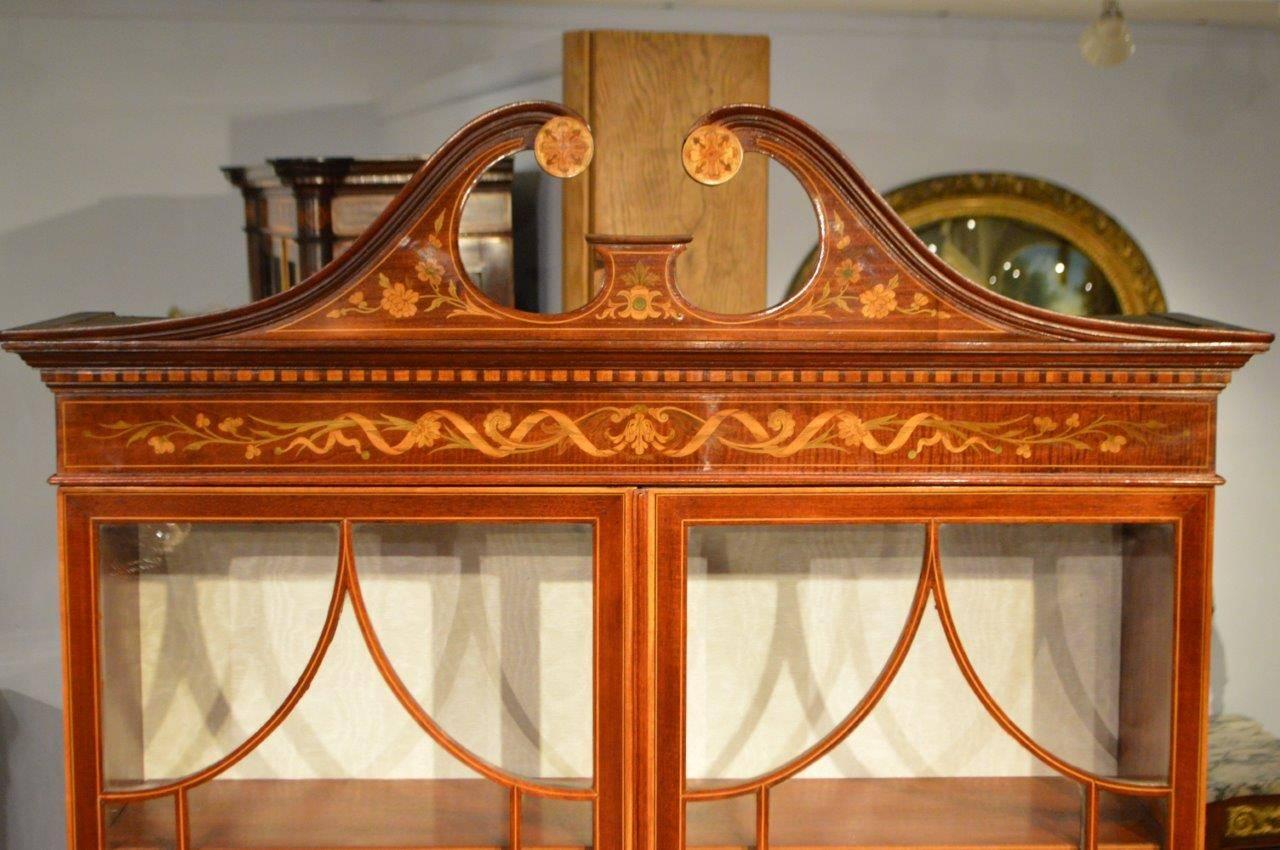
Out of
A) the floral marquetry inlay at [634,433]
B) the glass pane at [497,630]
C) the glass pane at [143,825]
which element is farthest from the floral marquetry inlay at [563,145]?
the glass pane at [143,825]

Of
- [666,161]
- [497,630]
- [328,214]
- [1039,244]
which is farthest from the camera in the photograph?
[1039,244]

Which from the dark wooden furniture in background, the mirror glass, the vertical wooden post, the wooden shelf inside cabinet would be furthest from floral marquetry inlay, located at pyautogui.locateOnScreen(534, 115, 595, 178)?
the mirror glass

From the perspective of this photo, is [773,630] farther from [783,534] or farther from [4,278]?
[4,278]

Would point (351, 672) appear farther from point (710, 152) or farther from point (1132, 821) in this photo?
point (1132, 821)

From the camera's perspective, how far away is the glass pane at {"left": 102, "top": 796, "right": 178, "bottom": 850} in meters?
1.11

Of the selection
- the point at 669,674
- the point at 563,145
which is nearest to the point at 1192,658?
the point at 669,674

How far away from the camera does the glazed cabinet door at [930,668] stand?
1.10m

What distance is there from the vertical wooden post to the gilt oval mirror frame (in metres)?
0.33

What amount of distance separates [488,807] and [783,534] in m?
0.37

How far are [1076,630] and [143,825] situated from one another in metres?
0.86

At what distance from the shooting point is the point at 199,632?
1.12m

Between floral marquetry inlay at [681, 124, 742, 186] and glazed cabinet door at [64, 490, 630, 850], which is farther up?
floral marquetry inlay at [681, 124, 742, 186]

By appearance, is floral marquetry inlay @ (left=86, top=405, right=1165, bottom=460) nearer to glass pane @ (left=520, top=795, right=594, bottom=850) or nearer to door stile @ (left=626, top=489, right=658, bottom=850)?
door stile @ (left=626, top=489, right=658, bottom=850)

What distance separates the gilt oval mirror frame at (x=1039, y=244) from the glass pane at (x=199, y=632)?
1953 mm
